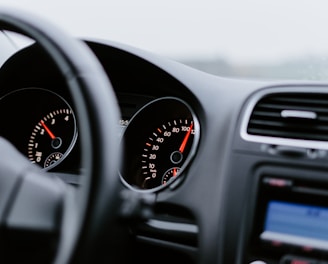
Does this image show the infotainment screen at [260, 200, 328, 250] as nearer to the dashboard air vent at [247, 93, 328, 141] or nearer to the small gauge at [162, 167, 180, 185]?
the dashboard air vent at [247, 93, 328, 141]

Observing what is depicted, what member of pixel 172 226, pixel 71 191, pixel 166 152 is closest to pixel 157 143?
pixel 166 152

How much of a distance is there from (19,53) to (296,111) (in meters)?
0.90

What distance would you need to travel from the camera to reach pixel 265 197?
1.37 meters

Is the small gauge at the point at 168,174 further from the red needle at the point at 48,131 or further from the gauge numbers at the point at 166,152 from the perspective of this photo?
the red needle at the point at 48,131

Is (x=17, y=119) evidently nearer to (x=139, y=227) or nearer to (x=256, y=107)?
(x=139, y=227)

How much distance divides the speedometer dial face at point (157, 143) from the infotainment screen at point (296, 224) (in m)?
0.41

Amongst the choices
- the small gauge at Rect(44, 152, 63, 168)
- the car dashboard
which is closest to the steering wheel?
the car dashboard

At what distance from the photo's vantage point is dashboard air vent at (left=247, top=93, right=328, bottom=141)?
138cm

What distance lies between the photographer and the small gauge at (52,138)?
1.94m

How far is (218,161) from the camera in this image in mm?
1443

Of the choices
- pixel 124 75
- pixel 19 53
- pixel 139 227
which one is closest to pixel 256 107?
pixel 139 227

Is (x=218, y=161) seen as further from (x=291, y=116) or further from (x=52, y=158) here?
(x=52, y=158)

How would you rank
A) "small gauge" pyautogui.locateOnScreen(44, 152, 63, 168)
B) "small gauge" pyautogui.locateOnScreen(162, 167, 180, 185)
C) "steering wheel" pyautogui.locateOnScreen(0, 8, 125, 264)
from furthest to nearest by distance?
"small gauge" pyautogui.locateOnScreen(44, 152, 63, 168) → "small gauge" pyautogui.locateOnScreen(162, 167, 180, 185) → "steering wheel" pyautogui.locateOnScreen(0, 8, 125, 264)

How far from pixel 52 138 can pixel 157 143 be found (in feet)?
1.26
